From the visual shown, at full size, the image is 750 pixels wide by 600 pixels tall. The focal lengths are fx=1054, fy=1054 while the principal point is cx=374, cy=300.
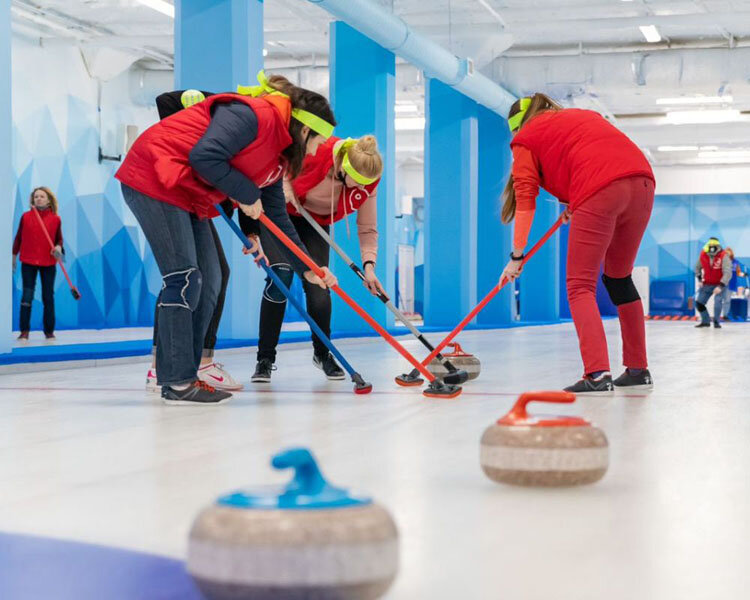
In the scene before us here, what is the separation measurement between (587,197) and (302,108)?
1149mm

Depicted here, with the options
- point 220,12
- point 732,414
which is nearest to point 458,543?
point 732,414

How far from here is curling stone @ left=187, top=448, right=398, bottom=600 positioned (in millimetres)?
1037

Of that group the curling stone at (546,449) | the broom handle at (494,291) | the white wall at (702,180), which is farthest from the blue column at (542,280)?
the curling stone at (546,449)

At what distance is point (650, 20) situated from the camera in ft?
36.8

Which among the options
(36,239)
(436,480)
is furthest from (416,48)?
(436,480)

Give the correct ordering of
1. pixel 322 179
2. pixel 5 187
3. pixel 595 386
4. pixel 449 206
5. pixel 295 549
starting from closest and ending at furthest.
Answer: pixel 295 549
pixel 595 386
pixel 322 179
pixel 5 187
pixel 449 206

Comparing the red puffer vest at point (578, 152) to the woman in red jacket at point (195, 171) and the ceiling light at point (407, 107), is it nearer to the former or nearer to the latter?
the woman in red jacket at point (195, 171)

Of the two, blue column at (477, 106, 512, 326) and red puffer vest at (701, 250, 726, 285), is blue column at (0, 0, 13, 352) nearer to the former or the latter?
blue column at (477, 106, 512, 326)

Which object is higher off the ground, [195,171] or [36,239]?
[195,171]

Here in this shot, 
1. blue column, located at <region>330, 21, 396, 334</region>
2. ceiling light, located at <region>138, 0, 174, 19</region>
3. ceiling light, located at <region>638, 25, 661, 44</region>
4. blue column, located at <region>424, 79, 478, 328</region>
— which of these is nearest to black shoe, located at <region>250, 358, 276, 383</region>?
blue column, located at <region>330, 21, 396, 334</region>

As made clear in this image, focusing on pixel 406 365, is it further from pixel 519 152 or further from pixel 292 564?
pixel 292 564

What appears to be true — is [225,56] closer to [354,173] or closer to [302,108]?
[354,173]

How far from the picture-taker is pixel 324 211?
4422mm

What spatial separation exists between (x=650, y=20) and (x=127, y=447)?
1000cm
